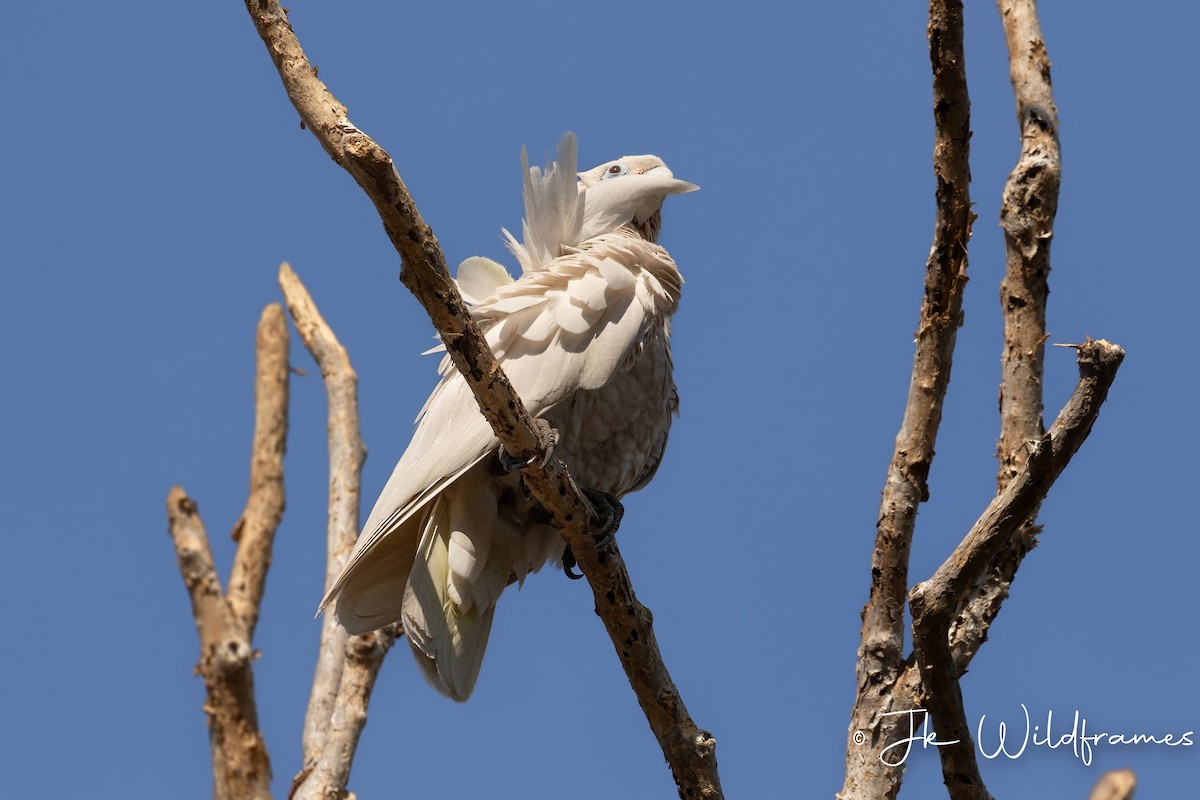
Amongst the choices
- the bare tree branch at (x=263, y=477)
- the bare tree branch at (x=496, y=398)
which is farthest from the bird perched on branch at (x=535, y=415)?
the bare tree branch at (x=263, y=477)

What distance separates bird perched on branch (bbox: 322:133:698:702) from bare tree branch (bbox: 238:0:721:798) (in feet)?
1.10

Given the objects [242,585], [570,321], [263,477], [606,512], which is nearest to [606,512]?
[606,512]

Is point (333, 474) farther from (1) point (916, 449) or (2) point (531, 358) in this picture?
(1) point (916, 449)

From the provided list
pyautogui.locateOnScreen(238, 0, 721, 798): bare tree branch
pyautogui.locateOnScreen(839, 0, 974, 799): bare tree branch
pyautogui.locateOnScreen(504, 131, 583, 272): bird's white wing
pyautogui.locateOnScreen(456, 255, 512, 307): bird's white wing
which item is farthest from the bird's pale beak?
pyautogui.locateOnScreen(238, 0, 721, 798): bare tree branch

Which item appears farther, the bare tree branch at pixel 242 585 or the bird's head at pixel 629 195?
the bare tree branch at pixel 242 585

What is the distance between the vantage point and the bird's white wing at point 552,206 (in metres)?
4.83

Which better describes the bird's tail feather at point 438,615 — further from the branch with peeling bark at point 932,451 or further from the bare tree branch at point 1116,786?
the bare tree branch at point 1116,786

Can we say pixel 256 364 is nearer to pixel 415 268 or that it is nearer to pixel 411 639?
pixel 411 639

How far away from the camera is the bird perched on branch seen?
14.1 ft

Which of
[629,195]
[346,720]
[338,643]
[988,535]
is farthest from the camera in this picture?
[338,643]

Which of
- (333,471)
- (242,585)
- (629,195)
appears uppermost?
(629,195)

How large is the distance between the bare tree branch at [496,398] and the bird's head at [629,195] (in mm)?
1493

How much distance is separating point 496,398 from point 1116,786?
336 centimetres

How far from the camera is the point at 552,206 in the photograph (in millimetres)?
4859
